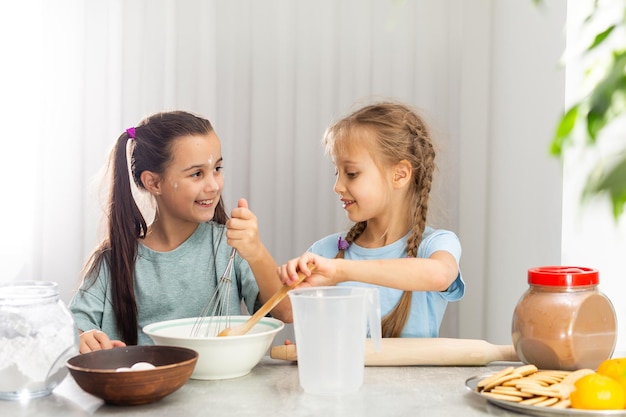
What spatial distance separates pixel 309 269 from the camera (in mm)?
1198

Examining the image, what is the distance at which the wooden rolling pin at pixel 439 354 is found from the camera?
1203 millimetres

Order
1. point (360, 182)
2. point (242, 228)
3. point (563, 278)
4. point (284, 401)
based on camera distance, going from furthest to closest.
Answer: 1. point (360, 182)
2. point (242, 228)
3. point (563, 278)
4. point (284, 401)

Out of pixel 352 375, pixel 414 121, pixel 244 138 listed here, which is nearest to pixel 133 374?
pixel 352 375

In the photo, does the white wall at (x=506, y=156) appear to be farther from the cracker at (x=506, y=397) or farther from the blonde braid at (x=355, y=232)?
the cracker at (x=506, y=397)

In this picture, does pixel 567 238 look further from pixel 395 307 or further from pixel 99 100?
pixel 99 100

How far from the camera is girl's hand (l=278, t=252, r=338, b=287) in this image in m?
1.18

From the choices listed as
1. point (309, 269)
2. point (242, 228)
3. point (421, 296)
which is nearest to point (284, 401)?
point (309, 269)

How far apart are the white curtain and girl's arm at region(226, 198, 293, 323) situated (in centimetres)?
93

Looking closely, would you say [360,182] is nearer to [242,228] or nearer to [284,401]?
[242,228]

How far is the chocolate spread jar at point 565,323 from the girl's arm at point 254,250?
539 mm

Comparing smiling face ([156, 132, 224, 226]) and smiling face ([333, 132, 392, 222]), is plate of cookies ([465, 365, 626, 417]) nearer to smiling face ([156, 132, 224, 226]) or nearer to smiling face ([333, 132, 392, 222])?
smiling face ([333, 132, 392, 222])

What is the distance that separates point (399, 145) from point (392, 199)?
0.13 m

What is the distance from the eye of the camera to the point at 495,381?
38.2 inches

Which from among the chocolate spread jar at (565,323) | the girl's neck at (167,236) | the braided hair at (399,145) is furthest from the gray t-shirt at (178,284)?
the chocolate spread jar at (565,323)
